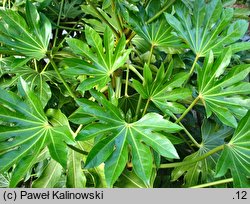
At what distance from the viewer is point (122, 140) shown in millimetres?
630

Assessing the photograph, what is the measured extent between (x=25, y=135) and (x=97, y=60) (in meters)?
0.22

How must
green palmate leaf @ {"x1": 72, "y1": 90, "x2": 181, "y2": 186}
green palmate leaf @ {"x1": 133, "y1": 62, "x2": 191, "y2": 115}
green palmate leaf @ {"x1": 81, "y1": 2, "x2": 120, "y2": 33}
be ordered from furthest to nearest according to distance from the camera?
green palmate leaf @ {"x1": 81, "y1": 2, "x2": 120, "y2": 33}, green palmate leaf @ {"x1": 133, "y1": 62, "x2": 191, "y2": 115}, green palmate leaf @ {"x1": 72, "y1": 90, "x2": 181, "y2": 186}

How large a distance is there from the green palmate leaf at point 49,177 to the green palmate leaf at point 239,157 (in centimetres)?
36

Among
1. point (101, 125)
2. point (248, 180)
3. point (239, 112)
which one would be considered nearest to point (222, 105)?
point (239, 112)

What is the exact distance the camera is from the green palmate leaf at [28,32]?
769 mm

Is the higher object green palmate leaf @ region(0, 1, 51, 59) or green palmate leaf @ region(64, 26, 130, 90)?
green palmate leaf @ region(0, 1, 51, 59)

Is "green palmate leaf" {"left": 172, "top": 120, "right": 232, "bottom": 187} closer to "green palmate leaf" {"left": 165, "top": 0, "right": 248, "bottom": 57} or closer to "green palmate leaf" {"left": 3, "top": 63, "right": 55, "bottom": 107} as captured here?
"green palmate leaf" {"left": 165, "top": 0, "right": 248, "bottom": 57}

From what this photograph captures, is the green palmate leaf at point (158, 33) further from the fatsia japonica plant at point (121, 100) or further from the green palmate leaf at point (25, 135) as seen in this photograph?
the green palmate leaf at point (25, 135)

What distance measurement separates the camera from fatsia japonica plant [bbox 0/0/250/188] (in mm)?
620

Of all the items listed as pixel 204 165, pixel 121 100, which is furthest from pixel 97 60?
pixel 204 165

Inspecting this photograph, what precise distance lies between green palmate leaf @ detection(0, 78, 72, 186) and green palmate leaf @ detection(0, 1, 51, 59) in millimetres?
136

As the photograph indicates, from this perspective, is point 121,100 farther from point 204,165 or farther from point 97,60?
point 204,165

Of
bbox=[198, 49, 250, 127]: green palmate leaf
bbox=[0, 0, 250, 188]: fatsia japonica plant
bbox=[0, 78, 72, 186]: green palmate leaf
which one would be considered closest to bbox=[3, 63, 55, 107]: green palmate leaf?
bbox=[0, 0, 250, 188]: fatsia japonica plant
